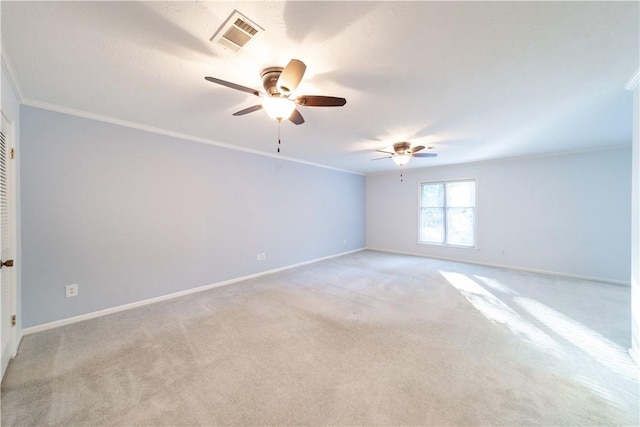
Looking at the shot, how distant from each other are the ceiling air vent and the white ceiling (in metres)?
0.05

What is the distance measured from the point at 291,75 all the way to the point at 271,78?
37cm

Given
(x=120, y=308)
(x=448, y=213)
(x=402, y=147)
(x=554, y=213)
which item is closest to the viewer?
(x=120, y=308)

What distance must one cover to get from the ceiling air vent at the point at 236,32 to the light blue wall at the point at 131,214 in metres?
2.39

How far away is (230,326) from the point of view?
8.61 feet

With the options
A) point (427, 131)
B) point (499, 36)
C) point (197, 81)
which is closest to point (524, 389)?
point (499, 36)

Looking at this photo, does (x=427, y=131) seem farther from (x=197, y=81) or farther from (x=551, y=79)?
(x=197, y=81)

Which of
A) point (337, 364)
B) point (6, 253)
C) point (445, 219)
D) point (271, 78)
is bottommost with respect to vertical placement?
point (337, 364)

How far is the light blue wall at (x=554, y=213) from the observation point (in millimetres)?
4086

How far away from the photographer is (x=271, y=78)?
1830mm

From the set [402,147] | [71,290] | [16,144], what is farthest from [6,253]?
[402,147]

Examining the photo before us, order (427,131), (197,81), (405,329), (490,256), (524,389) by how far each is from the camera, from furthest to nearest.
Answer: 1. (490,256)
2. (427,131)
3. (405,329)
4. (197,81)
5. (524,389)

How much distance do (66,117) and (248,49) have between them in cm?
254

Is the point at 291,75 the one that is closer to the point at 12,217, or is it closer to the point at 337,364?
the point at 337,364

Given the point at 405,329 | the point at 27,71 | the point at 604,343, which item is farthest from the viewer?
the point at 405,329
